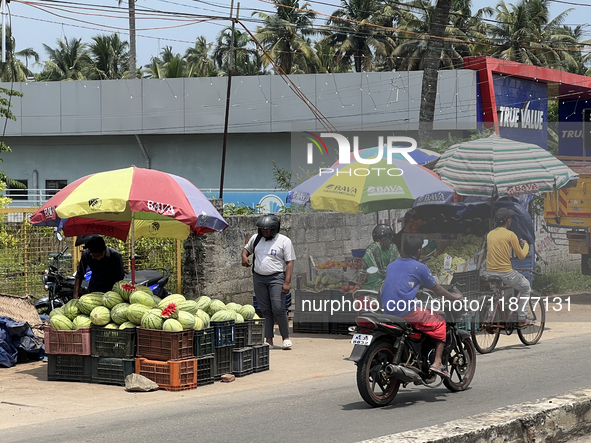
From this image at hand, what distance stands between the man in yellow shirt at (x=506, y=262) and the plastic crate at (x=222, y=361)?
428 centimetres

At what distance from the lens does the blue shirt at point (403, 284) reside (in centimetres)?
721

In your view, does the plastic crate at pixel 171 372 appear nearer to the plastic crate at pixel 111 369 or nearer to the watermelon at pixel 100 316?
the plastic crate at pixel 111 369

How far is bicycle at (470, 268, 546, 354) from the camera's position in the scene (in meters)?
10.7

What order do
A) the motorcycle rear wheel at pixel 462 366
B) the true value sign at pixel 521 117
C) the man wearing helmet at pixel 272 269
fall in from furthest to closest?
the true value sign at pixel 521 117, the man wearing helmet at pixel 272 269, the motorcycle rear wheel at pixel 462 366

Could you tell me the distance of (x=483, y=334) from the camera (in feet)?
35.0

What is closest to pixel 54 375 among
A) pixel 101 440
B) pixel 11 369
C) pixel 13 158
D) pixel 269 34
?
pixel 11 369

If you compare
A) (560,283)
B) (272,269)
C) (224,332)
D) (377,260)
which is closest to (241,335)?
(224,332)

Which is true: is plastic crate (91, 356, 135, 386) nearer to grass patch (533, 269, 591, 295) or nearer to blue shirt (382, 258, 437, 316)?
blue shirt (382, 258, 437, 316)

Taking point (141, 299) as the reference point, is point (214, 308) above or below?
below

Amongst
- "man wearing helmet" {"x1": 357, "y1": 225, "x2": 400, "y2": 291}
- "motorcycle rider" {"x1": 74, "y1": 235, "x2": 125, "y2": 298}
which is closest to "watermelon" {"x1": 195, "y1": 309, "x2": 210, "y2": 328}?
"motorcycle rider" {"x1": 74, "y1": 235, "x2": 125, "y2": 298}

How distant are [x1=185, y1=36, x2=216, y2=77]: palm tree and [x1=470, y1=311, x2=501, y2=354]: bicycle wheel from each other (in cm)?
4151

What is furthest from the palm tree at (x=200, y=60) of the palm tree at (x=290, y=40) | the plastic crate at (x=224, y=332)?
the plastic crate at (x=224, y=332)

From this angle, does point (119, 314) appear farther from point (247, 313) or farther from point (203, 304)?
point (247, 313)

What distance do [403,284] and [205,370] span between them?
8.55 feet
